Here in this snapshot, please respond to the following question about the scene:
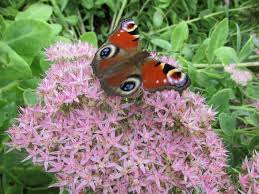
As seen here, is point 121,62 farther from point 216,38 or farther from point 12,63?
point 216,38

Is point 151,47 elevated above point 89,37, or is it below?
below

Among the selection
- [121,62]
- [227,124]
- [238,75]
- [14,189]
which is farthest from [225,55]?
[14,189]

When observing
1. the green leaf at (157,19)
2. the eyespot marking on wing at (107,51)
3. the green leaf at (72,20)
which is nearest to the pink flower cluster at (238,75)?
the green leaf at (157,19)

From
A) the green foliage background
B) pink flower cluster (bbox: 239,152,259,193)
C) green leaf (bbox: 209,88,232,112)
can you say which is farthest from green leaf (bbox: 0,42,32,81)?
pink flower cluster (bbox: 239,152,259,193)

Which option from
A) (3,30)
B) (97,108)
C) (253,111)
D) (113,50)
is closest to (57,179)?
(97,108)

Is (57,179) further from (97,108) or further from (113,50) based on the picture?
(113,50)

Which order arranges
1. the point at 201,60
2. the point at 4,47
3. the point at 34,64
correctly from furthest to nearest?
1. the point at 201,60
2. the point at 34,64
3. the point at 4,47
